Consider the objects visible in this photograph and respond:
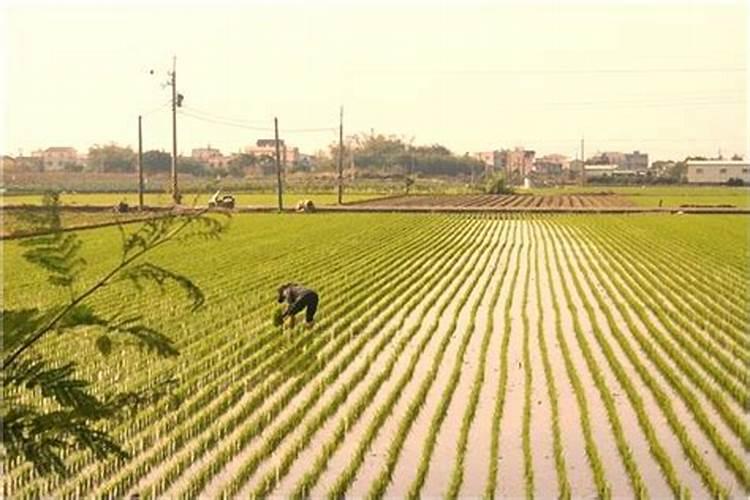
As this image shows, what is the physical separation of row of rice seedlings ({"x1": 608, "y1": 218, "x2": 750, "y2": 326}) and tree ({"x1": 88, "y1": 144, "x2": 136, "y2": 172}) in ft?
248

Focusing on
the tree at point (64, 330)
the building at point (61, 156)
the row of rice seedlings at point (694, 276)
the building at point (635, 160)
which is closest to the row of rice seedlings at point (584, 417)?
the row of rice seedlings at point (694, 276)

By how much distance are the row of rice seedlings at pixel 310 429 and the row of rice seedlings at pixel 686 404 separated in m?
2.31

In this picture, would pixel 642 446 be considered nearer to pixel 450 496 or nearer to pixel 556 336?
pixel 450 496

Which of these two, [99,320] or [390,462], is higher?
[99,320]

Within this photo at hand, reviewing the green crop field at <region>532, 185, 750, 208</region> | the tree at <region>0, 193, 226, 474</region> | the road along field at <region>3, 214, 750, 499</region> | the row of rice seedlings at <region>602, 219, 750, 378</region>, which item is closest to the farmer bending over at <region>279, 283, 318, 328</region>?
the road along field at <region>3, 214, 750, 499</region>

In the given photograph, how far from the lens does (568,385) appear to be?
809 centimetres

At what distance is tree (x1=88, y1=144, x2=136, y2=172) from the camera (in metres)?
93.6

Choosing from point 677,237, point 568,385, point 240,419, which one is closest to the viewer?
point 240,419

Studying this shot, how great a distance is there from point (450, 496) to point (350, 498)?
1.80 feet

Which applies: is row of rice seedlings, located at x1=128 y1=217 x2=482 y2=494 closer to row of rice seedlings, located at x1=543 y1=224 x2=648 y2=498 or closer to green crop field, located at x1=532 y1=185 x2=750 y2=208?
row of rice seedlings, located at x1=543 y1=224 x2=648 y2=498

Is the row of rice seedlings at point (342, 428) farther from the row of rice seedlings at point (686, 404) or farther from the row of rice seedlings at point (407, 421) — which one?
the row of rice seedlings at point (686, 404)

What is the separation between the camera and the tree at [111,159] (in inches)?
3686

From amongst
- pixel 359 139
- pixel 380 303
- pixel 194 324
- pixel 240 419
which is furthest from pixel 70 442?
pixel 359 139

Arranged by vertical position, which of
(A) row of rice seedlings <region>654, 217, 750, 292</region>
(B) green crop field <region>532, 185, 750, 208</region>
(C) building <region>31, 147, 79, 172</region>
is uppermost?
(C) building <region>31, 147, 79, 172</region>
